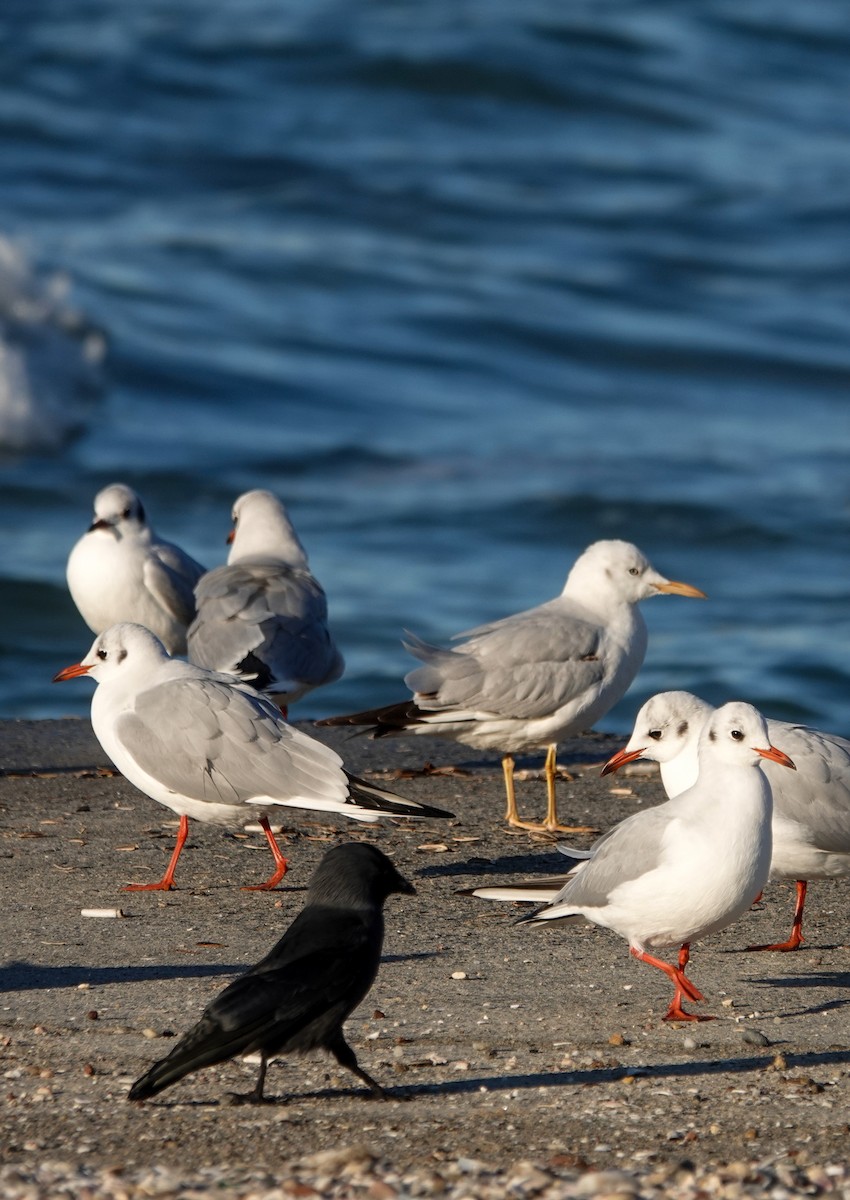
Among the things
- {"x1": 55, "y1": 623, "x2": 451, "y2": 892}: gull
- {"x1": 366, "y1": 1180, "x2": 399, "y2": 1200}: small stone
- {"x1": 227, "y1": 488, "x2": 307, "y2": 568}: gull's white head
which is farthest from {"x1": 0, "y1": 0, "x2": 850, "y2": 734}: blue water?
{"x1": 366, "y1": 1180, "x2": 399, "y2": 1200}: small stone

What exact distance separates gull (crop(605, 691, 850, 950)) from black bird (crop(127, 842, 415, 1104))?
1.66m

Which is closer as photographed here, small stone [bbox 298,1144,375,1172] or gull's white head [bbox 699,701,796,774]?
small stone [bbox 298,1144,375,1172]

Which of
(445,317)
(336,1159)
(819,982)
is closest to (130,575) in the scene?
(819,982)

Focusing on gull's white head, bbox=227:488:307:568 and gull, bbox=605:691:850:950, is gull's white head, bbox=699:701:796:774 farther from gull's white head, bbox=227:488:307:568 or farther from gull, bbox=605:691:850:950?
gull's white head, bbox=227:488:307:568

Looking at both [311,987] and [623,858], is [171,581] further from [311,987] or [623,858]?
[311,987]

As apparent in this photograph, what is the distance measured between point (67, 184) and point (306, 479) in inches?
364

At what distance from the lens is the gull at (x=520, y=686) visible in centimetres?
711

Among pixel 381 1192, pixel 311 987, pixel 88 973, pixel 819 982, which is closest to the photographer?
pixel 381 1192

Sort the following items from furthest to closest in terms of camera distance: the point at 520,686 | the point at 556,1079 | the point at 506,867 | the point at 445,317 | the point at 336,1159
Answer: the point at 445,317
the point at 520,686
the point at 506,867
the point at 556,1079
the point at 336,1159

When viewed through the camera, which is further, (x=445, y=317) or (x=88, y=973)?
(x=445, y=317)

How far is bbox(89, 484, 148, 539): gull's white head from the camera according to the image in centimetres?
916

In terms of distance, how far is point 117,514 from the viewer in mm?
9172

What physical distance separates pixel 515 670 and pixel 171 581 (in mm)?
2487

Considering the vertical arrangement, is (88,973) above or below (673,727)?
below
